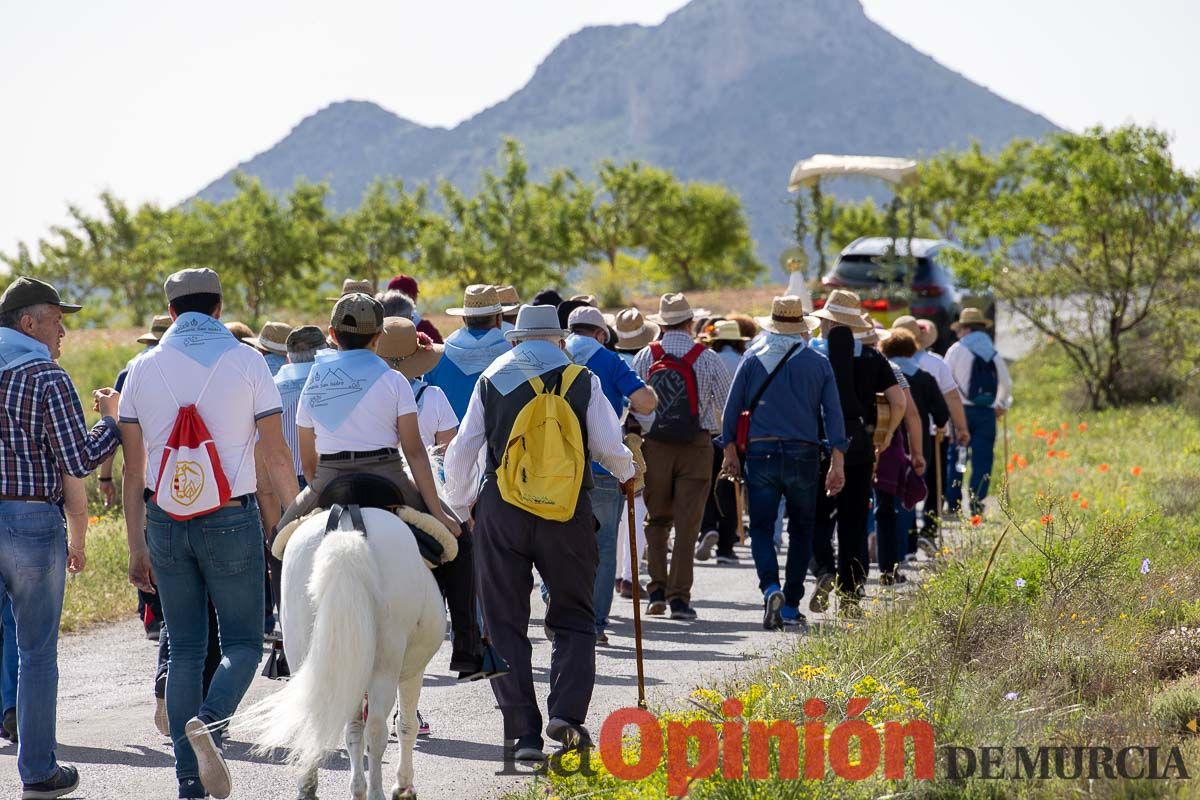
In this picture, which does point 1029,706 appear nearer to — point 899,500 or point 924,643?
point 924,643

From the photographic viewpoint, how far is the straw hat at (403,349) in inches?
325

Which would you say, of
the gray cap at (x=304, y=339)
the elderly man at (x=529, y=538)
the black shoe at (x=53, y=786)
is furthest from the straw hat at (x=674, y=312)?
the black shoe at (x=53, y=786)

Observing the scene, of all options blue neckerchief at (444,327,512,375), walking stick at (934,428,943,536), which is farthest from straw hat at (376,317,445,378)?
walking stick at (934,428,943,536)

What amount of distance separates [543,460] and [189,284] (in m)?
1.70

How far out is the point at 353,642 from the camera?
5586 millimetres

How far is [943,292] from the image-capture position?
25484 millimetres

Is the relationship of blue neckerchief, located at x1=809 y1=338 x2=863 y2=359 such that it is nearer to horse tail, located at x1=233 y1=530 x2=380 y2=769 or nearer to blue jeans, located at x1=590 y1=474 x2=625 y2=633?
blue jeans, located at x1=590 y1=474 x2=625 y2=633

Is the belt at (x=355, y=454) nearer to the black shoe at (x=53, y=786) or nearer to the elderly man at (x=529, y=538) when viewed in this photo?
the elderly man at (x=529, y=538)

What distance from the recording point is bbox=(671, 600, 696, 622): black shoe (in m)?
10.8

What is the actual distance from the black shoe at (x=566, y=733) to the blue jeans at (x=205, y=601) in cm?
134

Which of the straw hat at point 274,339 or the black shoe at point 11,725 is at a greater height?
the straw hat at point 274,339

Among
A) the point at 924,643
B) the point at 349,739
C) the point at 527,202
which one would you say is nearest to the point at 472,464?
the point at 349,739

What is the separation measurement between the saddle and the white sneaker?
2.55 feet

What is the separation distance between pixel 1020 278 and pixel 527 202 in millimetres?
34640
